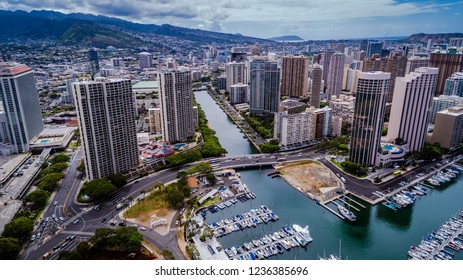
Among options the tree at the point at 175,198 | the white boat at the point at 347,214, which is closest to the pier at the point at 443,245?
the white boat at the point at 347,214

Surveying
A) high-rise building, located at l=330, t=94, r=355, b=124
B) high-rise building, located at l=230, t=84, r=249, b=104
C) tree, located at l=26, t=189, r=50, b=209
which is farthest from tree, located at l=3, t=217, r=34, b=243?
high-rise building, located at l=230, t=84, r=249, b=104

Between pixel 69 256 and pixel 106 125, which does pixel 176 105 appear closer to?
pixel 106 125

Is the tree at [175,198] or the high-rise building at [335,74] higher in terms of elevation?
the high-rise building at [335,74]

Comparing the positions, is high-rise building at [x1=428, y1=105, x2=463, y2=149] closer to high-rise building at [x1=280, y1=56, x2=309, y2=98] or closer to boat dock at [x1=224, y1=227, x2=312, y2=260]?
boat dock at [x1=224, y1=227, x2=312, y2=260]

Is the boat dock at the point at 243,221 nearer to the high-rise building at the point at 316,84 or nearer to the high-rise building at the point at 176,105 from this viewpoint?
the high-rise building at the point at 176,105

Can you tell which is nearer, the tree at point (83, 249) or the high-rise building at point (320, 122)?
the tree at point (83, 249)

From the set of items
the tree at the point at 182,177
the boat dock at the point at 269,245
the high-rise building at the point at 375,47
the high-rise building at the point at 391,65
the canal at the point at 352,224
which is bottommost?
the canal at the point at 352,224
